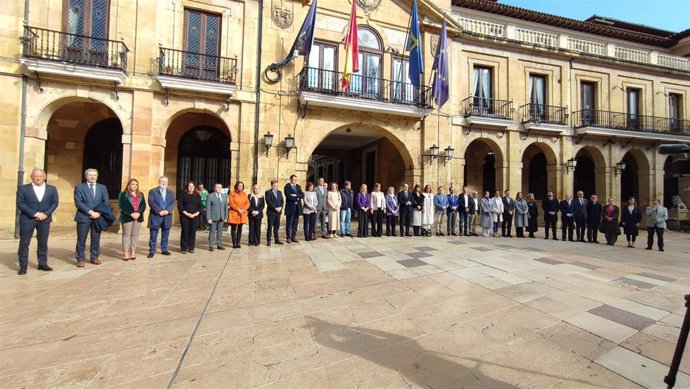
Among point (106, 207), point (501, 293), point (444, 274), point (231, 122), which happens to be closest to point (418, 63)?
point (231, 122)

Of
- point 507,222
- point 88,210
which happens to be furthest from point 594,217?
point 88,210

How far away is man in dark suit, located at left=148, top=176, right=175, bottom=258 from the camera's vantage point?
692 cm

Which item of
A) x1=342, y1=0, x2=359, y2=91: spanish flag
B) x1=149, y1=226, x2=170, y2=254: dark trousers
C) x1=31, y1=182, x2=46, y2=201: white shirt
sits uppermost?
x1=342, y1=0, x2=359, y2=91: spanish flag

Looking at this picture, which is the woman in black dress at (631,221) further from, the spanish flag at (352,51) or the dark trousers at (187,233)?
the dark trousers at (187,233)

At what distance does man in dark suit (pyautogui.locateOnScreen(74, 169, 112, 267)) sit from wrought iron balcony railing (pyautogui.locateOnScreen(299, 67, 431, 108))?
7.21 meters

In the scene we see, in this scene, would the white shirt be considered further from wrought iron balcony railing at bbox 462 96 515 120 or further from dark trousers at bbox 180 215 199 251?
wrought iron balcony railing at bbox 462 96 515 120

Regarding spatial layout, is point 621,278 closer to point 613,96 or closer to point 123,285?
point 123,285

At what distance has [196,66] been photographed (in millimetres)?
10859

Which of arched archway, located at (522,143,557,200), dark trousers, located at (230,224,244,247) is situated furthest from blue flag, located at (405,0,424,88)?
arched archway, located at (522,143,557,200)

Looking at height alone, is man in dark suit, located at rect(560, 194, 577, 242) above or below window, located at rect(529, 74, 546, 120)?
below

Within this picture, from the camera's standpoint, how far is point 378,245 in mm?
8383

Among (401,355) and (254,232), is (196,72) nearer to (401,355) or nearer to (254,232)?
(254,232)

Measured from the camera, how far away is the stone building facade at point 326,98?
32.1ft

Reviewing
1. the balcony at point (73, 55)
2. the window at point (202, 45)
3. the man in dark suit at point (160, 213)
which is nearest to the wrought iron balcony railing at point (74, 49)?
the balcony at point (73, 55)
